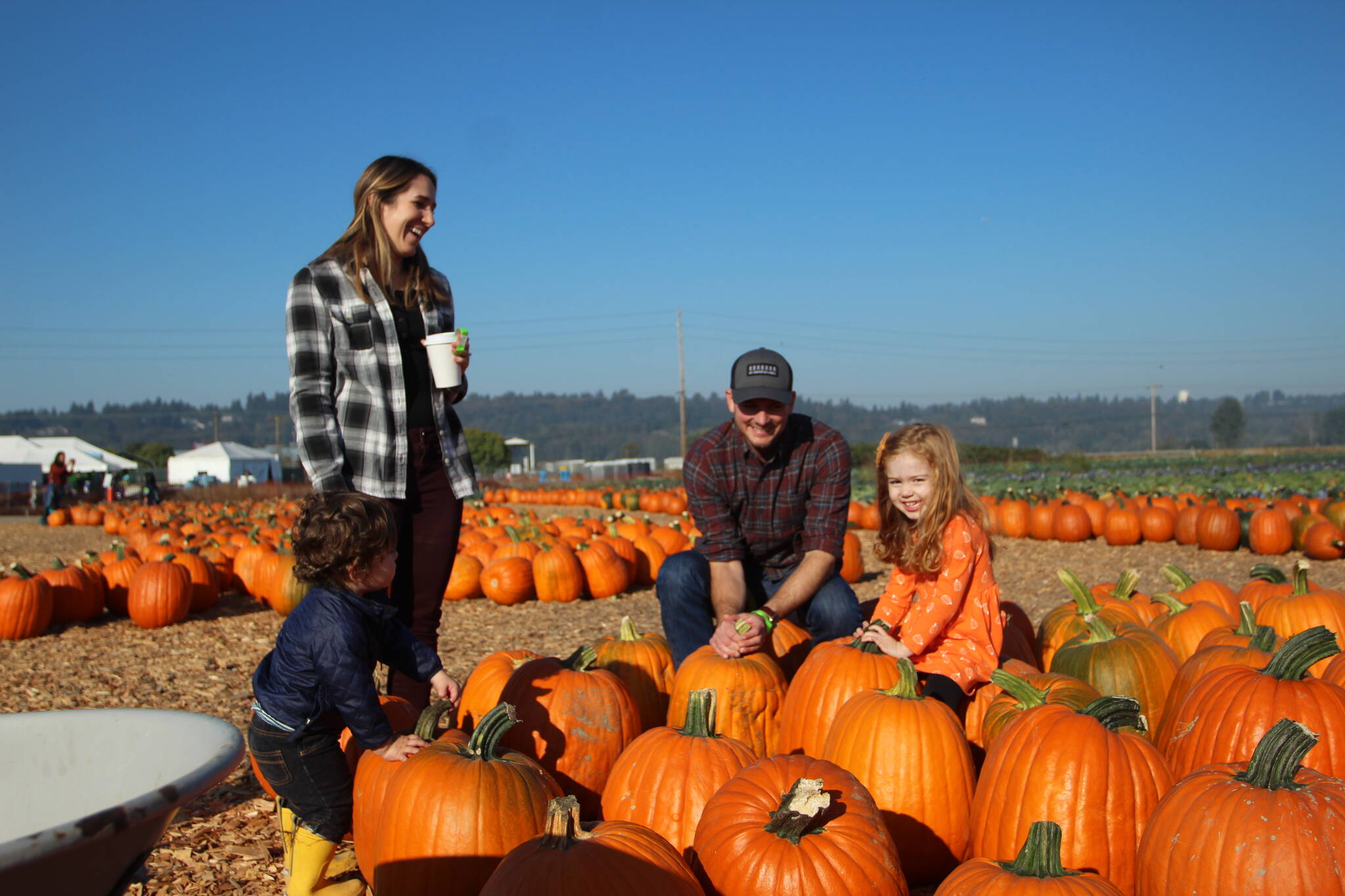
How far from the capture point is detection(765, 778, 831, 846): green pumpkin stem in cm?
191

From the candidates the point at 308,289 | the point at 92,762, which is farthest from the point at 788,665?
the point at 92,762

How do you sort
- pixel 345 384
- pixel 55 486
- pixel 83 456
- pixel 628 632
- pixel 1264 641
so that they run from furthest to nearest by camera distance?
pixel 83 456
pixel 55 486
pixel 628 632
pixel 345 384
pixel 1264 641

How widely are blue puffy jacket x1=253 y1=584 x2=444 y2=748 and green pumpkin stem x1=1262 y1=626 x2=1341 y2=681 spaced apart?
7.86 ft

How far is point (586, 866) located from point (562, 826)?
0.10 meters

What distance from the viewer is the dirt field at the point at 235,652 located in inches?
108

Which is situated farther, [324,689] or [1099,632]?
[1099,632]

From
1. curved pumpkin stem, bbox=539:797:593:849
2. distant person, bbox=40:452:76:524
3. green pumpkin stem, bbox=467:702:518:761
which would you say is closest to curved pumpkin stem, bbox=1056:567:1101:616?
green pumpkin stem, bbox=467:702:518:761

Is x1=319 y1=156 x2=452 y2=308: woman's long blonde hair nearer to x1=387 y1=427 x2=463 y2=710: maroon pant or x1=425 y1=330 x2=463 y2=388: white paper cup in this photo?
x1=425 y1=330 x2=463 y2=388: white paper cup

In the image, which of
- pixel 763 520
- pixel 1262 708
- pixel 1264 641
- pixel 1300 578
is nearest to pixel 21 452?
pixel 763 520

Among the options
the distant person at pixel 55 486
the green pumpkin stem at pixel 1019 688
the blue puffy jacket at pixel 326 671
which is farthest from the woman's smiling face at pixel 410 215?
the distant person at pixel 55 486

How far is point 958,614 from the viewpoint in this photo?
3.23 meters

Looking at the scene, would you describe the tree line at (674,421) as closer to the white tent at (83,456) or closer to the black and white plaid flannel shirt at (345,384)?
the white tent at (83,456)

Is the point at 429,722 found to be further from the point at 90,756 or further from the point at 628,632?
the point at 90,756

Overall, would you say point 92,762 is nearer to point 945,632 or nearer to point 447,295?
point 447,295
